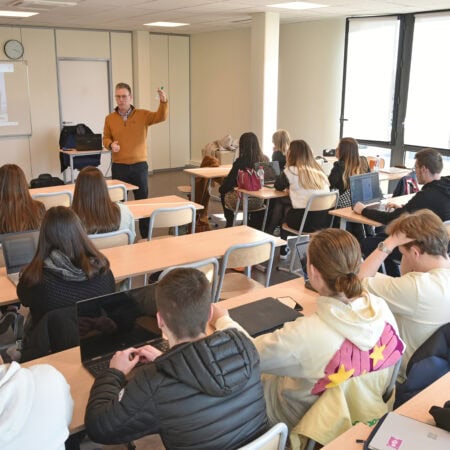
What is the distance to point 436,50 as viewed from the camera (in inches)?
259

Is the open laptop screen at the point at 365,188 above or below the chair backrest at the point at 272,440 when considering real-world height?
above

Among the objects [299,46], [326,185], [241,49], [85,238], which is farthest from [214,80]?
[85,238]

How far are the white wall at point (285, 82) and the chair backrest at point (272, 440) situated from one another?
689 centimetres

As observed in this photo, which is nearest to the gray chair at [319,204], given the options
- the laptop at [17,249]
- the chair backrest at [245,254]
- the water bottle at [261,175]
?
the water bottle at [261,175]

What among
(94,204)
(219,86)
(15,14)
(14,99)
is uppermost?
(15,14)

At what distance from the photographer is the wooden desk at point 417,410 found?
147 cm

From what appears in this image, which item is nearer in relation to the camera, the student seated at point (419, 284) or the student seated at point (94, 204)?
the student seated at point (419, 284)

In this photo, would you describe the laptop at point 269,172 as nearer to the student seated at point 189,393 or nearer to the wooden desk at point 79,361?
the wooden desk at point 79,361

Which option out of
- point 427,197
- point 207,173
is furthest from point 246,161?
point 427,197

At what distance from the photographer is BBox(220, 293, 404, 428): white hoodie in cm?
170

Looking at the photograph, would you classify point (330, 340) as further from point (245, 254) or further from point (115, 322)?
point (245, 254)

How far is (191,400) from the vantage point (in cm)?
138

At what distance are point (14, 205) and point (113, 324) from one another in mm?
1710

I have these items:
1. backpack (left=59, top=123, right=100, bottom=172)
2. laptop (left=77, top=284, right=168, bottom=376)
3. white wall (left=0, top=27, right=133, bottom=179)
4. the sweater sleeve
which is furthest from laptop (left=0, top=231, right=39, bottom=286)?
white wall (left=0, top=27, right=133, bottom=179)
